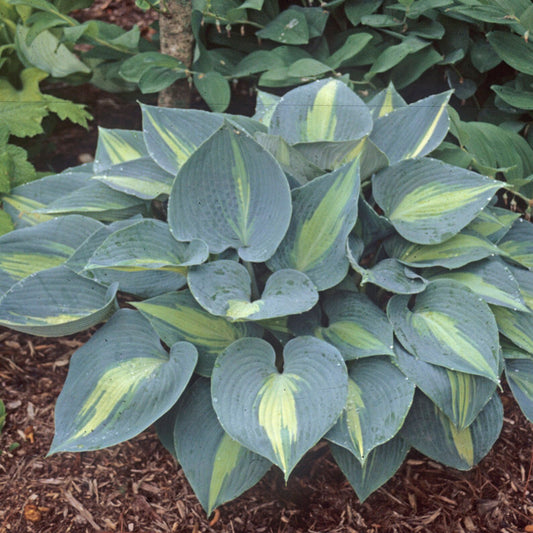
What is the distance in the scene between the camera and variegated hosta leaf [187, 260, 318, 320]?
1380 millimetres

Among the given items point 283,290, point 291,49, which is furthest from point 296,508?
point 291,49

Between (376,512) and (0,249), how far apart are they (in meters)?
1.20

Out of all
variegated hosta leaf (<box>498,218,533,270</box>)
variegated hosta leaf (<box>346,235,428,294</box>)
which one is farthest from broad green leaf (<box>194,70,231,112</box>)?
variegated hosta leaf (<box>498,218,533,270</box>)

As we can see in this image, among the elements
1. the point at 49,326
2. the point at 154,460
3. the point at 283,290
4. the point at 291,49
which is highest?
the point at 291,49

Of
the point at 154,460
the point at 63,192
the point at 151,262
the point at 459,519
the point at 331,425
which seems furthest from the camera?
the point at 63,192

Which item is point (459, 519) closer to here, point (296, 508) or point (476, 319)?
point (296, 508)

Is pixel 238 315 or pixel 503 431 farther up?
pixel 238 315

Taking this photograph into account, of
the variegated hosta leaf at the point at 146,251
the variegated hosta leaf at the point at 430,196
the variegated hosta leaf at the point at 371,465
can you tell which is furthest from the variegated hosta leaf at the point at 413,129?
the variegated hosta leaf at the point at 371,465

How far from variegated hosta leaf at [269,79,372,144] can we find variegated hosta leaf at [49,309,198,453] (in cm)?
71

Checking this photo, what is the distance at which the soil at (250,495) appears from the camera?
64.5 inches

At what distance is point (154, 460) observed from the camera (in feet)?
5.85

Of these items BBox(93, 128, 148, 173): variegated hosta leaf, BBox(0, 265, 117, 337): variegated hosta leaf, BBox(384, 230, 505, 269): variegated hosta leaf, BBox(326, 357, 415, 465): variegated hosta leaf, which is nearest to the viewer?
BBox(326, 357, 415, 465): variegated hosta leaf

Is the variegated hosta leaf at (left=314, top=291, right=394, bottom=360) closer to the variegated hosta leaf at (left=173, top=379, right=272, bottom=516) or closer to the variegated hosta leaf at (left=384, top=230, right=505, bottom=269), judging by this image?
the variegated hosta leaf at (left=384, top=230, right=505, bottom=269)

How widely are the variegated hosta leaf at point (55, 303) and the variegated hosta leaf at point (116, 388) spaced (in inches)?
2.6
